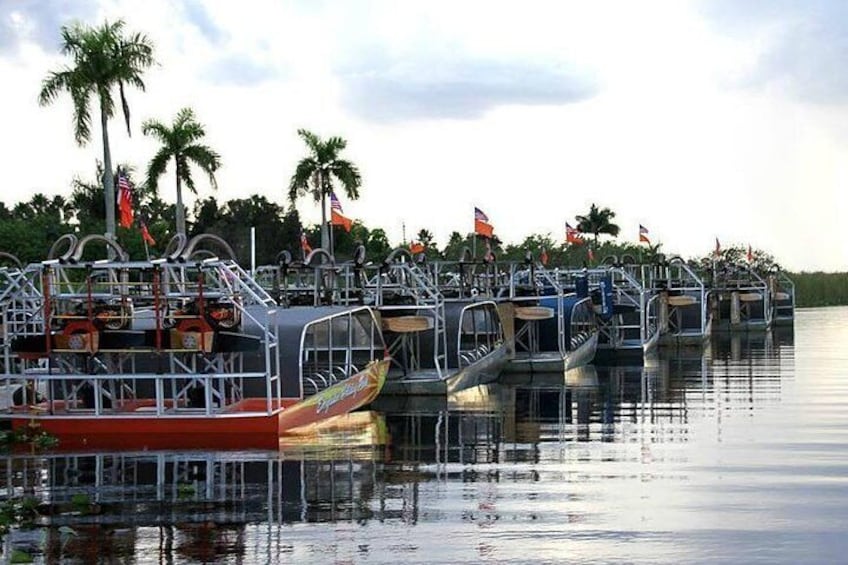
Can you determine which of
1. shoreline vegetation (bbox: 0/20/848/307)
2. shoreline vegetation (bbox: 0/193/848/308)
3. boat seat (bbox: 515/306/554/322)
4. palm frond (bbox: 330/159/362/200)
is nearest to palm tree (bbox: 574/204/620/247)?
shoreline vegetation (bbox: 0/20/848/307)

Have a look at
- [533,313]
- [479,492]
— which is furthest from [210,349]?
[533,313]

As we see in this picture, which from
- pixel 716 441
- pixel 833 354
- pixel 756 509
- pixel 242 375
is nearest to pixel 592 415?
pixel 716 441

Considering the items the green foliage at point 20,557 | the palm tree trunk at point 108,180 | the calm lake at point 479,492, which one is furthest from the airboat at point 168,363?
the palm tree trunk at point 108,180

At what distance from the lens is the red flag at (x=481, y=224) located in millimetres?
42750

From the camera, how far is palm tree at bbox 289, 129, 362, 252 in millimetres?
63719

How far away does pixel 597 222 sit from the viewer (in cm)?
12850

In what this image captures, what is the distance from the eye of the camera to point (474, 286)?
41688mm

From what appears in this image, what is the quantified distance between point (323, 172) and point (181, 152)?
35.6 ft

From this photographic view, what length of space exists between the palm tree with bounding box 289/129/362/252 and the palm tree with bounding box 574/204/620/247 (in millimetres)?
65361

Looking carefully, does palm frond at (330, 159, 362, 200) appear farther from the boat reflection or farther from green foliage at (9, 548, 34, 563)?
green foliage at (9, 548, 34, 563)

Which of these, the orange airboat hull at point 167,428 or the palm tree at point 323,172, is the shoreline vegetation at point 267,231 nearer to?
the palm tree at point 323,172

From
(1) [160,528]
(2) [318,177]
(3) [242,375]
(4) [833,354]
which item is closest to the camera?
Answer: (1) [160,528]

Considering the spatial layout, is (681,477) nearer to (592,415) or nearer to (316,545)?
(316,545)

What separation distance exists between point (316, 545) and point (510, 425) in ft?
39.6
